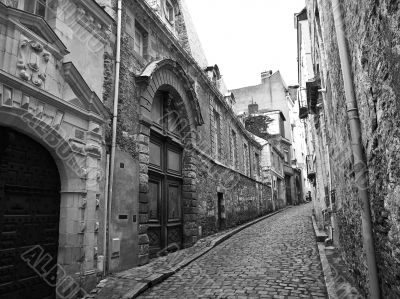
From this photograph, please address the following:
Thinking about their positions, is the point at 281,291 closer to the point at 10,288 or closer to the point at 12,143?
the point at 10,288

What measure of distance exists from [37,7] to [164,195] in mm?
4735

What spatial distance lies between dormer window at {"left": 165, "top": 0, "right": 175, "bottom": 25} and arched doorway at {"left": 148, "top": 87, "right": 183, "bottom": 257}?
2511 mm

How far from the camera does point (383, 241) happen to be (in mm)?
2588

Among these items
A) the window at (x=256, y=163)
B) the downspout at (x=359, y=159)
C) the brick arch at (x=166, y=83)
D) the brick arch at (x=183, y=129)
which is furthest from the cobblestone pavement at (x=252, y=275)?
the window at (x=256, y=163)

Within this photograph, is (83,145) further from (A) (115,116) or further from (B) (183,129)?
(B) (183,129)

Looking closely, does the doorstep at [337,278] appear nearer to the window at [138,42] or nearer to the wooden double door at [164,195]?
the wooden double door at [164,195]

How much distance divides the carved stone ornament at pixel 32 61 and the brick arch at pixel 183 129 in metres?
2.55

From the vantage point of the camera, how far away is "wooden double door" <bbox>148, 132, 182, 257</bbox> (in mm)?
7227

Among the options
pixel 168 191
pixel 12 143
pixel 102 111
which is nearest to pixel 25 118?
pixel 12 143

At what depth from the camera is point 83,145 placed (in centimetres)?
471

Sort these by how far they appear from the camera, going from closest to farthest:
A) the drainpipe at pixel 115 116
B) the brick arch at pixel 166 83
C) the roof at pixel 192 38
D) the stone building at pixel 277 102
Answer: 1. the drainpipe at pixel 115 116
2. the brick arch at pixel 166 83
3. the roof at pixel 192 38
4. the stone building at pixel 277 102

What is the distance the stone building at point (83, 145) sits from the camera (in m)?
3.80

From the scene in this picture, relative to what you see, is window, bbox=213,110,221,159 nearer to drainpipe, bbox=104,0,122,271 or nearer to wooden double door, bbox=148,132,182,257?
wooden double door, bbox=148,132,182,257

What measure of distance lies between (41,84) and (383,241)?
4.06 metres
